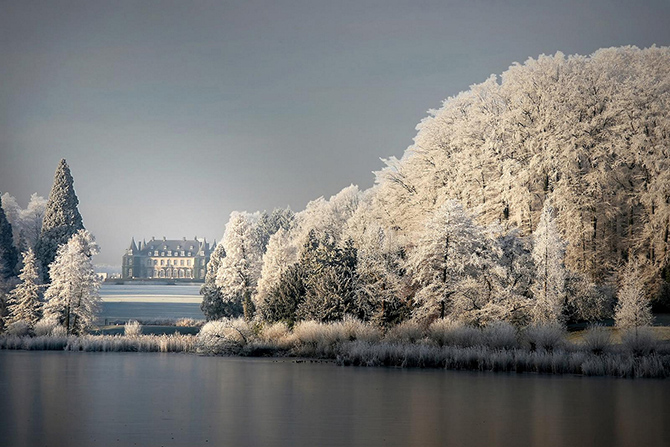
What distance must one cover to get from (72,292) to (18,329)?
367 centimetres

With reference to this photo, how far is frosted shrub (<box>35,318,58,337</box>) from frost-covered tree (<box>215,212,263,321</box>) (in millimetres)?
14229

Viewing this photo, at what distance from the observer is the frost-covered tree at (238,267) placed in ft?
202

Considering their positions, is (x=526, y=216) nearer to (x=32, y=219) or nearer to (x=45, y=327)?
(x=45, y=327)

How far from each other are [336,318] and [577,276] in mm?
12430

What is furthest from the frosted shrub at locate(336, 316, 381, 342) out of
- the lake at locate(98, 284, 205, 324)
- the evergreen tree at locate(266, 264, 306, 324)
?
the lake at locate(98, 284, 205, 324)

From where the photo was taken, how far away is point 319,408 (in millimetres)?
23094

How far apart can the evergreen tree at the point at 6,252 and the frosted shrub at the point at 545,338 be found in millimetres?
48905

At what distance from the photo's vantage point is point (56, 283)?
168 feet

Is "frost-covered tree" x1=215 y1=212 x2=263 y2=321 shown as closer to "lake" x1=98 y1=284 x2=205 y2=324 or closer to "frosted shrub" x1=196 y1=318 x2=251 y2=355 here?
"lake" x1=98 y1=284 x2=205 y2=324

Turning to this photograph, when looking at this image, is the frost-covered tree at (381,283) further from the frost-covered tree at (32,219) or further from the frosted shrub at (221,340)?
the frost-covered tree at (32,219)

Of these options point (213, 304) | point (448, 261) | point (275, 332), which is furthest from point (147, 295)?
point (448, 261)

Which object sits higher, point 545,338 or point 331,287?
point 331,287

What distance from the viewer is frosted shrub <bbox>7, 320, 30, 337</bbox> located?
50.0 m

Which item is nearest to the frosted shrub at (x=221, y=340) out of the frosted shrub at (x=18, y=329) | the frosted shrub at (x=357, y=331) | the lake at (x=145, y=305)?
the frosted shrub at (x=357, y=331)
